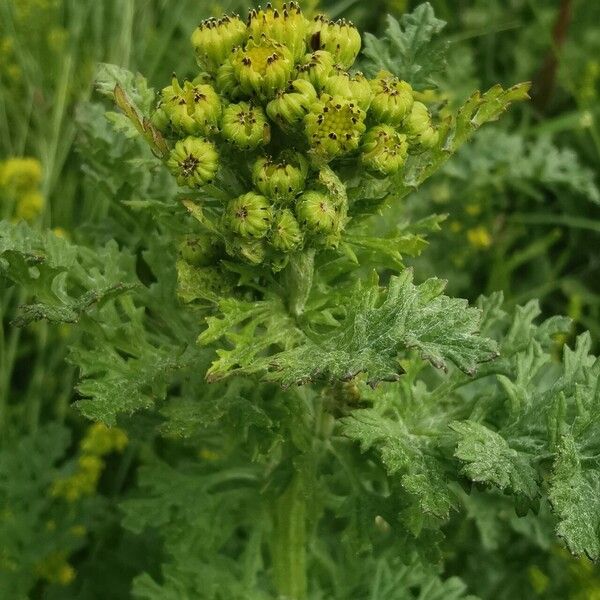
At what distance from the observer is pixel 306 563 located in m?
2.67

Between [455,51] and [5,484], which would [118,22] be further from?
[5,484]

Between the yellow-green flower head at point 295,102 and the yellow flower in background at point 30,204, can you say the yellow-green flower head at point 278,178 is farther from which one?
the yellow flower in background at point 30,204

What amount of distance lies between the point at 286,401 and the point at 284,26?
825 millimetres

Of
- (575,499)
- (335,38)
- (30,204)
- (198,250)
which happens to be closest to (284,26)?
(335,38)

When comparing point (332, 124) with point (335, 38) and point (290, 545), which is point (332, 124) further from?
point (290, 545)

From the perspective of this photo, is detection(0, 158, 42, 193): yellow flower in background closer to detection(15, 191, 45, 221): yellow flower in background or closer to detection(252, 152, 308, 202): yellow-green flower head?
detection(15, 191, 45, 221): yellow flower in background

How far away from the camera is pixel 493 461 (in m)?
1.83

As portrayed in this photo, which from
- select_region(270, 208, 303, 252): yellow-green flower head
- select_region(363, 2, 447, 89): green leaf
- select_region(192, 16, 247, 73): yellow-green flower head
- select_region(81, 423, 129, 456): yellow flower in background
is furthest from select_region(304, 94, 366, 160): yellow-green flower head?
select_region(81, 423, 129, 456): yellow flower in background

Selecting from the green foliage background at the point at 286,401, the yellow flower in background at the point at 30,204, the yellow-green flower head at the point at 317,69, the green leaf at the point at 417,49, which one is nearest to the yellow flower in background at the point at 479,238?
the green foliage background at the point at 286,401

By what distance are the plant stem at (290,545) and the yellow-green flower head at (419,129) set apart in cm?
90

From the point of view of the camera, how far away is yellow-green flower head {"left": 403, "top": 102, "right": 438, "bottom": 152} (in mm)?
1876

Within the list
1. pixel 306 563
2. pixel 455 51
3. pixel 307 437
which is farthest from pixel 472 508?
pixel 455 51

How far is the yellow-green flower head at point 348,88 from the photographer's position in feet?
5.78

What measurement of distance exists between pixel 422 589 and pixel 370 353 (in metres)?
1.06
